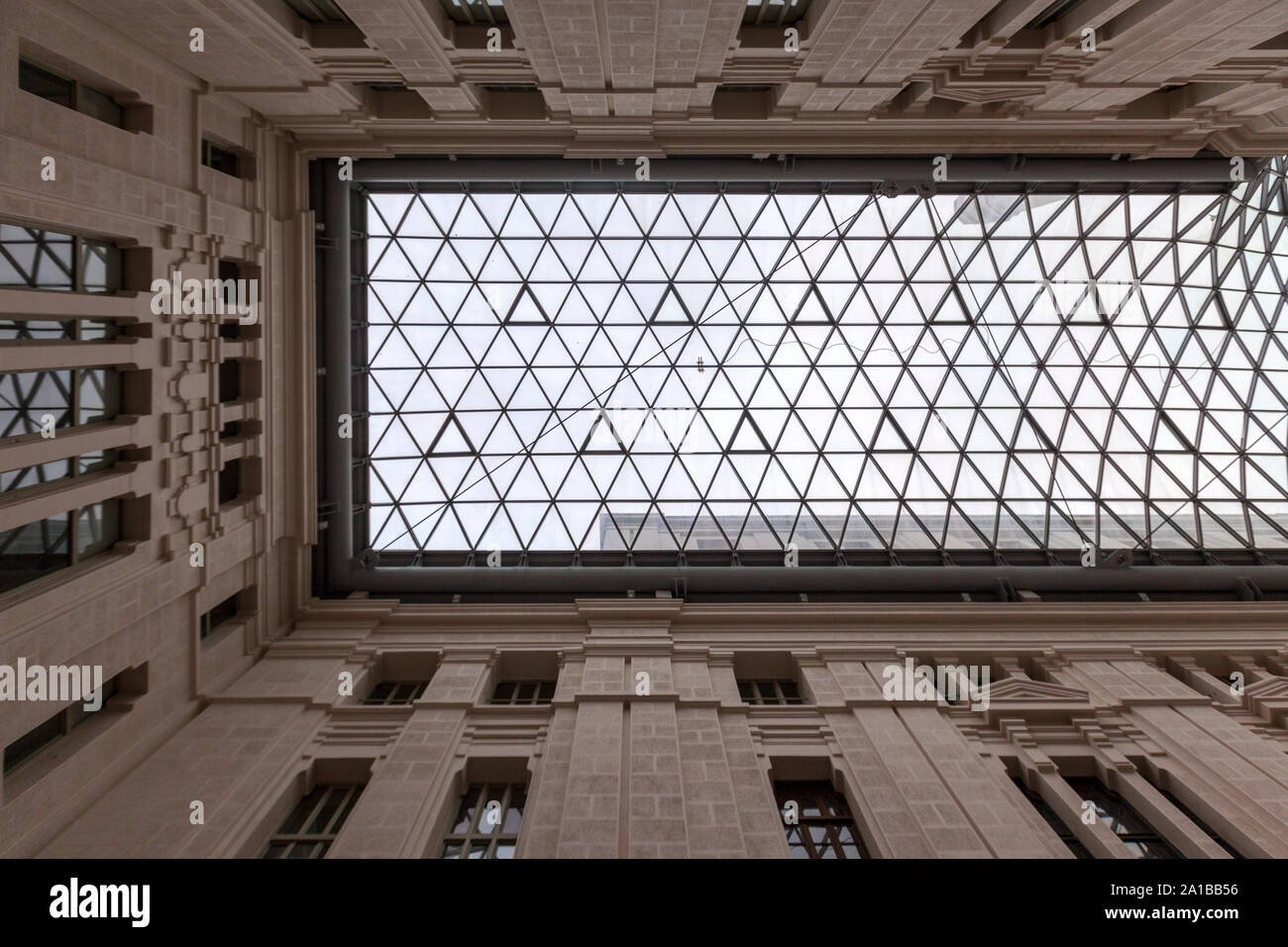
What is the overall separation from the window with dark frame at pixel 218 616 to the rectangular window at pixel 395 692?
4249mm

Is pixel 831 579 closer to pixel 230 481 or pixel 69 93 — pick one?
pixel 230 481

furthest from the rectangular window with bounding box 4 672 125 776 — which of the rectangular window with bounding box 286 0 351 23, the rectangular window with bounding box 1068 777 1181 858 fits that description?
the rectangular window with bounding box 1068 777 1181 858

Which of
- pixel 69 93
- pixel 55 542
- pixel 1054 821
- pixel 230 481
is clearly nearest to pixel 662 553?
pixel 1054 821

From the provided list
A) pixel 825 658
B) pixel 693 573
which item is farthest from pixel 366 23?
pixel 825 658

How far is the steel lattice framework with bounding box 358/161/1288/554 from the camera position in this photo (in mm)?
24031

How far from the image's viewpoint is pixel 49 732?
40.3 ft

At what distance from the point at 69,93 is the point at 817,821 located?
19.9m

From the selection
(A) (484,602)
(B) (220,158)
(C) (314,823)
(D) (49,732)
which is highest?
(B) (220,158)

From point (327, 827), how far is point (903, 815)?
1162 centimetres

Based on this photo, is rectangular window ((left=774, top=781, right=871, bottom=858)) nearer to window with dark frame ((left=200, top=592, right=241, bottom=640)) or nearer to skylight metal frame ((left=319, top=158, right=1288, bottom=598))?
skylight metal frame ((left=319, top=158, right=1288, bottom=598))
